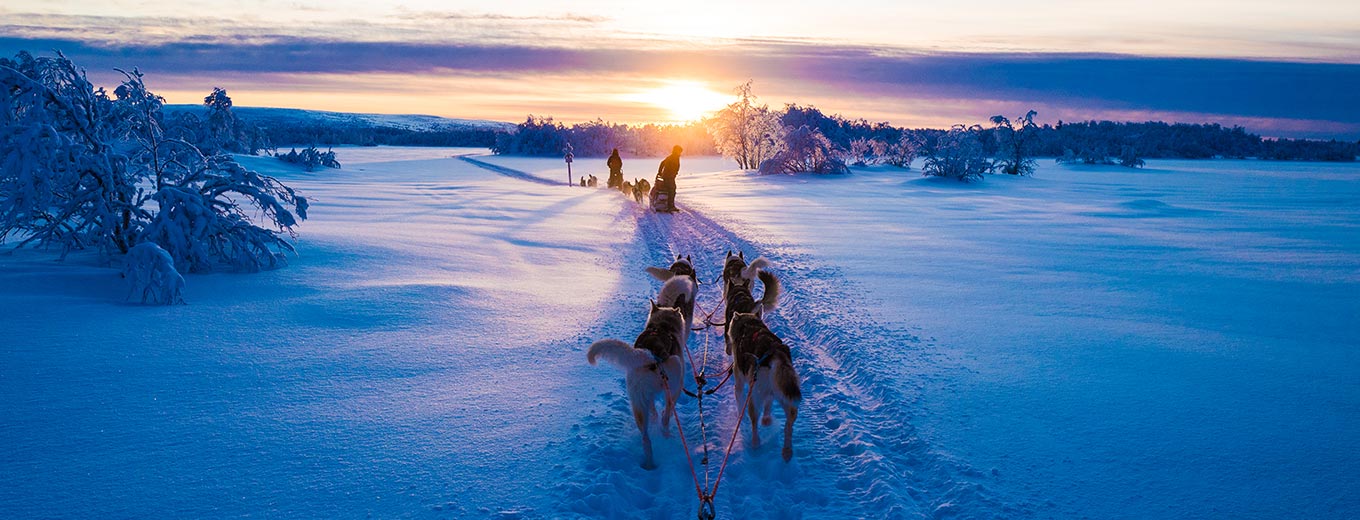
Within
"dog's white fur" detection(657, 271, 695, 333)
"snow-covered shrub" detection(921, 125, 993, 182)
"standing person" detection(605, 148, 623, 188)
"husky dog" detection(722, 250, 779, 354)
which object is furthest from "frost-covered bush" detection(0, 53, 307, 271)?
"snow-covered shrub" detection(921, 125, 993, 182)

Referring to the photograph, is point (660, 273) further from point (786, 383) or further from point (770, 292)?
point (786, 383)

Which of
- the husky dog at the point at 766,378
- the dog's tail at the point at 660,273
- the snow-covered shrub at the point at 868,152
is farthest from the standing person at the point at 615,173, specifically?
the husky dog at the point at 766,378

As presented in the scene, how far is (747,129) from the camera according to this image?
37.9 m

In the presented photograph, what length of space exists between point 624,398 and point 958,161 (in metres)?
23.8

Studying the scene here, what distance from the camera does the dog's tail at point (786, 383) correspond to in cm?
353

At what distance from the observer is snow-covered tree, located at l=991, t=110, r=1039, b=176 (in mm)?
29172

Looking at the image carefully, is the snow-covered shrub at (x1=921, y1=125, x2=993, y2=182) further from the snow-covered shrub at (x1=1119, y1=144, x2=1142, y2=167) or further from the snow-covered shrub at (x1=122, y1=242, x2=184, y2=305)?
the snow-covered shrub at (x1=122, y1=242, x2=184, y2=305)

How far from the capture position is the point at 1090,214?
15219 mm

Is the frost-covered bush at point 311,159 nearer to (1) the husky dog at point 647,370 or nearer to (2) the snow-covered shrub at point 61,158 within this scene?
(2) the snow-covered shrub at point 61,158

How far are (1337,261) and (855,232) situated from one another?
21.9 ft

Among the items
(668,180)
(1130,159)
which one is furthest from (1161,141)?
(668,180)

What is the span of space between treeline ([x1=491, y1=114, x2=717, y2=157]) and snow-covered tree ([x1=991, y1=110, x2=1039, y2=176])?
1327 inches

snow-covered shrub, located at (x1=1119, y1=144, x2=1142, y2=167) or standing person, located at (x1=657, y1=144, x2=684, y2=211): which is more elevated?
snow-covered shrub, located at (x1=1119, y1=144, x2=1142, y2=167)

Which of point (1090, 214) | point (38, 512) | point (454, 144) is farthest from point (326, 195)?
point (454, 144)
